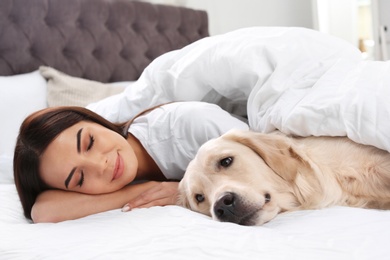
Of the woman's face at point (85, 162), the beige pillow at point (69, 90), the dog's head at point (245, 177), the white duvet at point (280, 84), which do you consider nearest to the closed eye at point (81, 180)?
the woman's face at point (85, 162)

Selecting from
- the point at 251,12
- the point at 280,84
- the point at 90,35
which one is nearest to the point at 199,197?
the point at 280,84

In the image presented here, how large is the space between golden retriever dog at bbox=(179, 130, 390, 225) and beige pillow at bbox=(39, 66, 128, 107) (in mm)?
1530

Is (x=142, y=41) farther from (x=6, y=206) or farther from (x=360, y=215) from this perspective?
(x=360, y=215)

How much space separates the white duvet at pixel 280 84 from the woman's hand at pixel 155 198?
43 cm

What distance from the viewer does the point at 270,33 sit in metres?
2.13

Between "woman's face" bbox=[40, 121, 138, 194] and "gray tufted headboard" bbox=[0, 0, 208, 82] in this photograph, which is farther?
"gray tufted headboard" bbox=[0, 0, 208, 82]

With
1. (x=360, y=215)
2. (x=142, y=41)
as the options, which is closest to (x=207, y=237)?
(x=360, y=215)

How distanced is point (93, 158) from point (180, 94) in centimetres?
62

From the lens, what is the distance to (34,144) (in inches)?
68.4

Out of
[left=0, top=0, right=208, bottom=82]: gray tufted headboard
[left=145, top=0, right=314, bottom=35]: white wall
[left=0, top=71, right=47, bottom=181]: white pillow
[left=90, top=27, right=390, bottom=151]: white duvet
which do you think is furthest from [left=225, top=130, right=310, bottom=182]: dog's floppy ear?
[left=145, top=0, right=314, bottom=35]: white wall

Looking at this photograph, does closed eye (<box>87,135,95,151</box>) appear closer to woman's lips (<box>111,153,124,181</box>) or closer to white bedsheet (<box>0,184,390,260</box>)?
woman's lips (<box>111,153,124,181</box>)

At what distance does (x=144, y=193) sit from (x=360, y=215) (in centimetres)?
76

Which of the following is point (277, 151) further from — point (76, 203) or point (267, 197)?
point (76, 203)

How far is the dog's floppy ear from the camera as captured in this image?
60.2 inches
